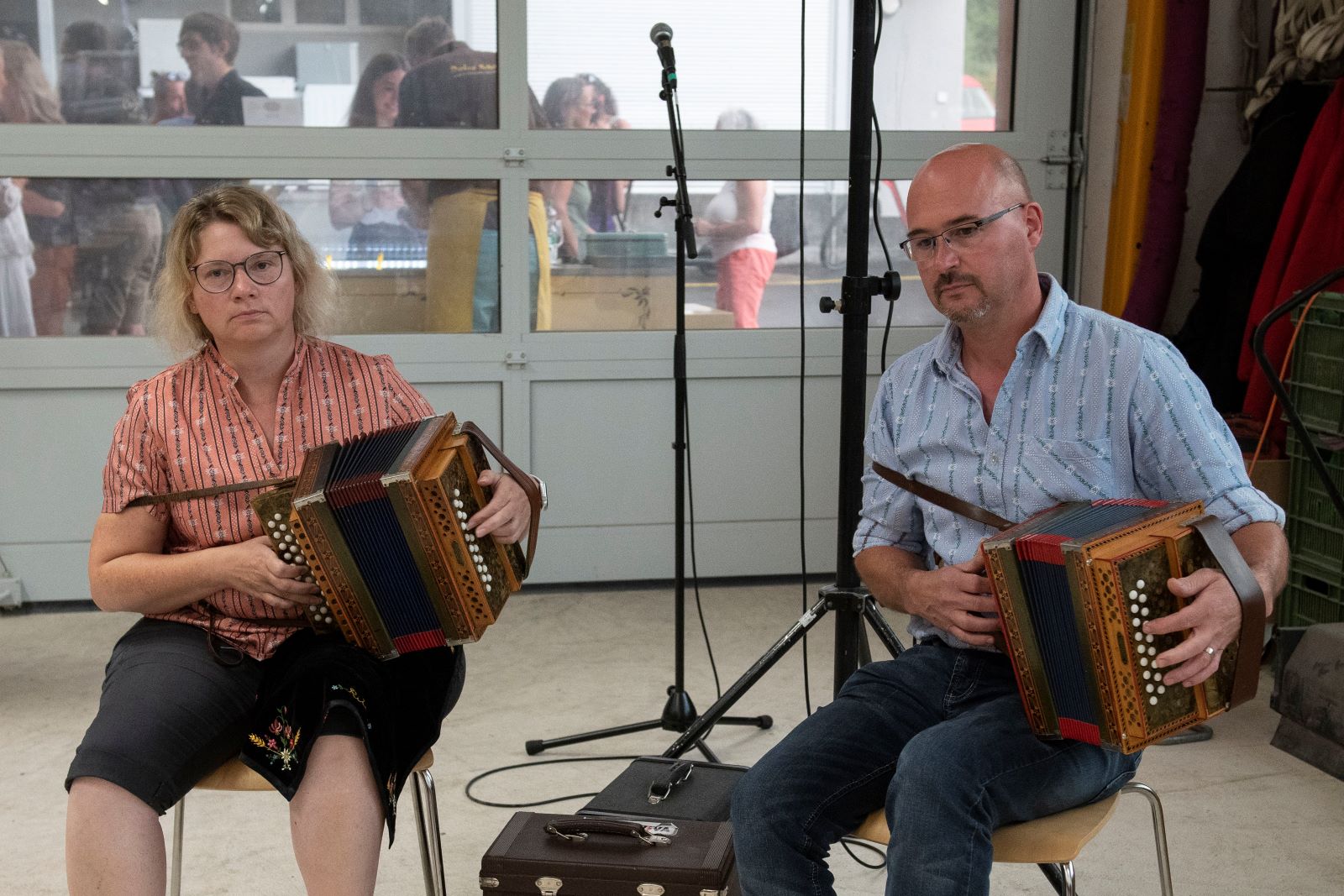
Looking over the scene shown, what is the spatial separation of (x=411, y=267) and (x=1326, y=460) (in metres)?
2.62

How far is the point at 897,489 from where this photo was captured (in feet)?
6.61

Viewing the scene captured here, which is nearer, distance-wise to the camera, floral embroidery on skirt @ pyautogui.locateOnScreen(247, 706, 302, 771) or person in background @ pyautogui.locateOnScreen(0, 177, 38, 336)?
floral embroidery on skirt @ pyautogui.locateOnScreen(247, 706, 302, 771)

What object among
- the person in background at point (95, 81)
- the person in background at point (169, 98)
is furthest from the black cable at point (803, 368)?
the person in background at point (95, 81)

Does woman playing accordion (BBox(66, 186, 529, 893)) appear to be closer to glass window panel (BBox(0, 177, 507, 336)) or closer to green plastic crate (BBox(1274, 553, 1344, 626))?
glass window panel (BBox(0, 177, 507, 336))

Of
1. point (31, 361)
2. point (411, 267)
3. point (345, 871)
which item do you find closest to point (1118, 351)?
point (345, 871)

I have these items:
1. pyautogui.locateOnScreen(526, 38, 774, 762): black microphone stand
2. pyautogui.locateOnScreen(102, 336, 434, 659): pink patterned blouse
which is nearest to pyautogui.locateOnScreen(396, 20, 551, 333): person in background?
pyautogui.locateOnScreen(526, 38, 774, 762): black microphone stand

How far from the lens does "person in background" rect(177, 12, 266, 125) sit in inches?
155

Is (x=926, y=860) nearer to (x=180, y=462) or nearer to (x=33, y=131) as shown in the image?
(x=180, y=462)

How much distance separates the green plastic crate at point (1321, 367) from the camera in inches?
129

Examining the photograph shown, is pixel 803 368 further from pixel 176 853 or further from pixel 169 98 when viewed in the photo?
pixel 169 98

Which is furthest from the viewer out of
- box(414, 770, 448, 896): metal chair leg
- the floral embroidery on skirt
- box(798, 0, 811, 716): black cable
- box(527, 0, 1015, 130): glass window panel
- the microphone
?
box(527, 0, 1015, 130): glass window panel

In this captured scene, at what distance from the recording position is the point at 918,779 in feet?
5.33

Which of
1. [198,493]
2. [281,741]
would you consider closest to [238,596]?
[198,493]

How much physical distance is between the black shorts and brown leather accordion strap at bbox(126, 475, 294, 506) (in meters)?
0.19
